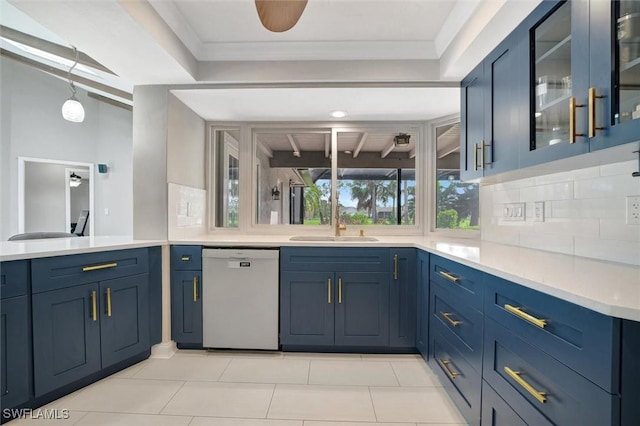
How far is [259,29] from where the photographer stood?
2047mm

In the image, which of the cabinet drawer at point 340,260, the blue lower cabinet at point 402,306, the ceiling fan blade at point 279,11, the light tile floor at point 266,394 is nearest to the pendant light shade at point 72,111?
the light tile floor at point 266,394

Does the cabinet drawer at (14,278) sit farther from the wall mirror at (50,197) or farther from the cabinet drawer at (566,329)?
the wall mirror at (50,197)

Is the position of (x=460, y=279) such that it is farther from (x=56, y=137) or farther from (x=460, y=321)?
(x=56, y=137)

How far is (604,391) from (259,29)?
2.44 metres

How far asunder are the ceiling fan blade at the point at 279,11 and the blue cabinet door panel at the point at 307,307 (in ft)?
5.51

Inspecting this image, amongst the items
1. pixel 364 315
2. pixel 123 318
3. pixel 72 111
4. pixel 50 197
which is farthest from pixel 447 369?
pixel 50 197

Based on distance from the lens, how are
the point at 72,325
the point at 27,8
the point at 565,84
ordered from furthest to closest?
1. the point at 72,325
2. the point at 27,8
3. the point at 565,84

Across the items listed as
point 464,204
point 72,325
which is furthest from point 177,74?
point 464,204

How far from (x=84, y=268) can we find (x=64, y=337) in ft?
1.30

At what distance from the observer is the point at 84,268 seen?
1.84 m

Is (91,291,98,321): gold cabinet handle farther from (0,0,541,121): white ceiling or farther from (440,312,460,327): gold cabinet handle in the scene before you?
(440,312,460,327): gold cabinet handle

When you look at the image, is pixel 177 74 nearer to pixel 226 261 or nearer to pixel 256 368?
pixel 226 261

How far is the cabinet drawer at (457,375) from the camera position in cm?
143

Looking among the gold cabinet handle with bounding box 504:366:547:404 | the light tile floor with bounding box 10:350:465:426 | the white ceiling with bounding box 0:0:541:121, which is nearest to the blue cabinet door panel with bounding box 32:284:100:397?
the light tile floor with bounding box 10:350:465:426
